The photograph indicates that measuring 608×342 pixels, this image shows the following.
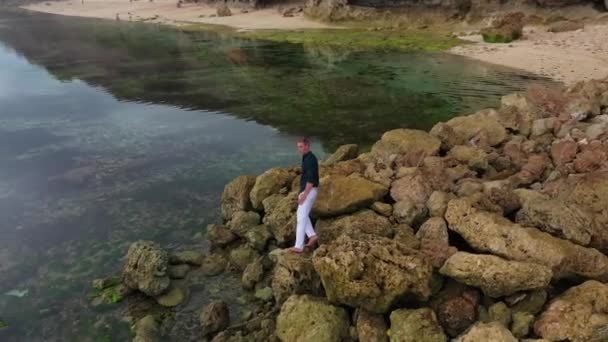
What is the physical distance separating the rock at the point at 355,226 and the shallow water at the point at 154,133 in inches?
121

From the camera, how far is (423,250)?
12625 mm

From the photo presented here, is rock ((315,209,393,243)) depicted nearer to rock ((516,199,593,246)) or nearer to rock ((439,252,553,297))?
rock ((439,252,553,297))

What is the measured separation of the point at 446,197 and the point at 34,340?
12.1 meters

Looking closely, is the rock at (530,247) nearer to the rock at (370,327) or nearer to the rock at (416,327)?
the rock at (416,327)

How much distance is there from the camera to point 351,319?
11891mm

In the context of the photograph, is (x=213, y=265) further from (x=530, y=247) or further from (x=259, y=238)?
(x=530, y=247)

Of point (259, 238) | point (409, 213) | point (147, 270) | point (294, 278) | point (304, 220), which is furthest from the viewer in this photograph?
point (259, 238)

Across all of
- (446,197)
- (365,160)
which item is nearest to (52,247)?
(365,160)

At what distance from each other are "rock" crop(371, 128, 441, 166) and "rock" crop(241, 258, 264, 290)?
6191 mm

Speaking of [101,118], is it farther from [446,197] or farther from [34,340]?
[446,197]

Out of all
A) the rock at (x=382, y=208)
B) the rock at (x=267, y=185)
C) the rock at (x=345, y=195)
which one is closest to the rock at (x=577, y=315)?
the rock at (x=382, y=208)

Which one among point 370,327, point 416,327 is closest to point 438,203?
point 416,327

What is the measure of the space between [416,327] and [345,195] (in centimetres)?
551

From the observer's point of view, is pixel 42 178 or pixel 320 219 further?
pixel 42 178
